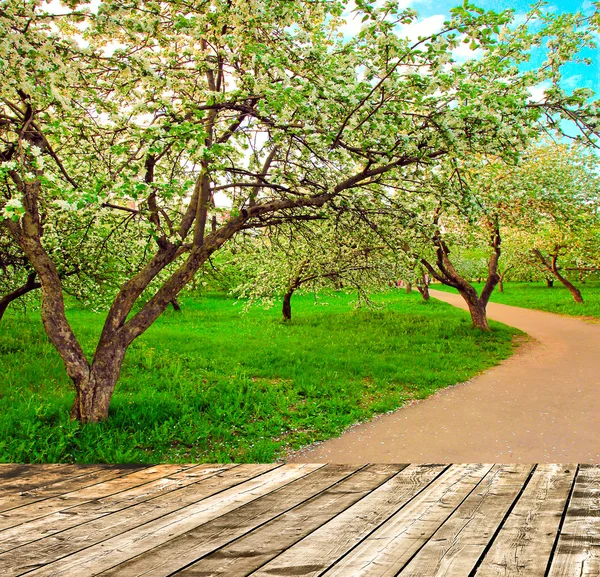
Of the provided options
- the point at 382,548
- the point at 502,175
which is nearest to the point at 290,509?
the point at 382,548

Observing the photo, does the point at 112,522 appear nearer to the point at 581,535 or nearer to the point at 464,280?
the point at 581,535

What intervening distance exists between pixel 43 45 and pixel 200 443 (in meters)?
5.78

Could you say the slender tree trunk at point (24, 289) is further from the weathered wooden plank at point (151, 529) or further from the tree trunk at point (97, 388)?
the weathered wooden plank at point (151, 529)

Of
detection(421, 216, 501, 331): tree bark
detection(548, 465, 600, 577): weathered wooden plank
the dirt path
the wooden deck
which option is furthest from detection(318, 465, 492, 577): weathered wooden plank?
detection(421, 216, 501, 331): tree bark

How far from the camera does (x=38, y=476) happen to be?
4.22 meters

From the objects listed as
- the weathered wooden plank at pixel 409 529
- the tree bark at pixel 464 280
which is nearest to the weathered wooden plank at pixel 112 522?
the weathered wooden plank at pixel 409 529

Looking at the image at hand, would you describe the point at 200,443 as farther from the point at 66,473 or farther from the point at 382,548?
the point at 382,548

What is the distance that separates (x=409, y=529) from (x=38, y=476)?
10.3 ft

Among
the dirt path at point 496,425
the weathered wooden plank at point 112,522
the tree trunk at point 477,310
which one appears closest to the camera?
the weathered wooden plank at point 112,522

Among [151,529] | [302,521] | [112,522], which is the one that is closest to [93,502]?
[112,522]

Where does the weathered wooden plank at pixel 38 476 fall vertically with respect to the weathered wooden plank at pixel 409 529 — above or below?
below

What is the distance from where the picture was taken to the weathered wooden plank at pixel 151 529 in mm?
2672

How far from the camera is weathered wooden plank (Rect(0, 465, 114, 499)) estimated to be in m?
3.94

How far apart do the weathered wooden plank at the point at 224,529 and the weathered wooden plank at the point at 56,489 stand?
1207mm
